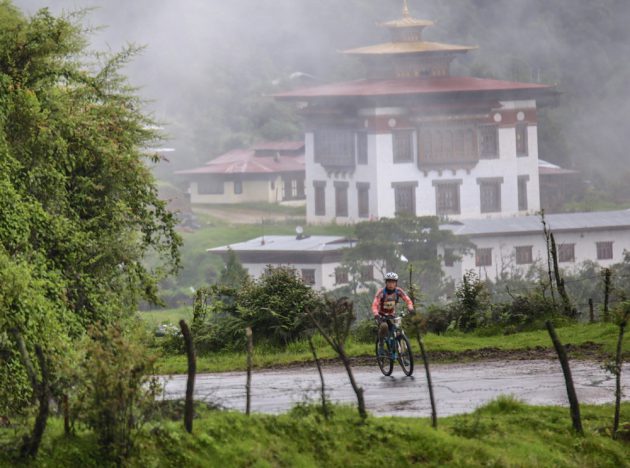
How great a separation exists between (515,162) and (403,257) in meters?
27.7

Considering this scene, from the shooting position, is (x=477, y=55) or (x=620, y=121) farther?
(x=477, y=55)

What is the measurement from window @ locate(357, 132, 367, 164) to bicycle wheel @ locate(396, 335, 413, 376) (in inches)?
2765

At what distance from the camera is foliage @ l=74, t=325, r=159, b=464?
13.3 m

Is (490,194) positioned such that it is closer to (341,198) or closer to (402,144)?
(402,144)

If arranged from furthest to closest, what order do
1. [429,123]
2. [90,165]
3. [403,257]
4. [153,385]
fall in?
[429,123]
[403,257]
[90,165]
[153,385]

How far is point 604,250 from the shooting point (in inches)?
3076

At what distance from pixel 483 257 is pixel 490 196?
1657 centimetres

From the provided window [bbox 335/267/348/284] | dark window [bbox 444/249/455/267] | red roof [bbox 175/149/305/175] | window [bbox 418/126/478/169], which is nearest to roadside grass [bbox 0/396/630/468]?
window [bbox 335/267/348/284]

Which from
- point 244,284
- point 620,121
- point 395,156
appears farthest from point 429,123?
point 244,284

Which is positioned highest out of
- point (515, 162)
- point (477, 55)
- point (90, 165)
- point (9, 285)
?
point (477, 55)

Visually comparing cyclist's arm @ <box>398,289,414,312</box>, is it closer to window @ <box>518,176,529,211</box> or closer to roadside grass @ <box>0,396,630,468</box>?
roadside grass @ <box>0,396,630,468</box>

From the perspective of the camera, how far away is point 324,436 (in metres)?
15.3

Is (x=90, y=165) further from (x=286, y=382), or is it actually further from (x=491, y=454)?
(x=491, y=454)

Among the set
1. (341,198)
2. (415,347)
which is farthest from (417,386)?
(341,198)
